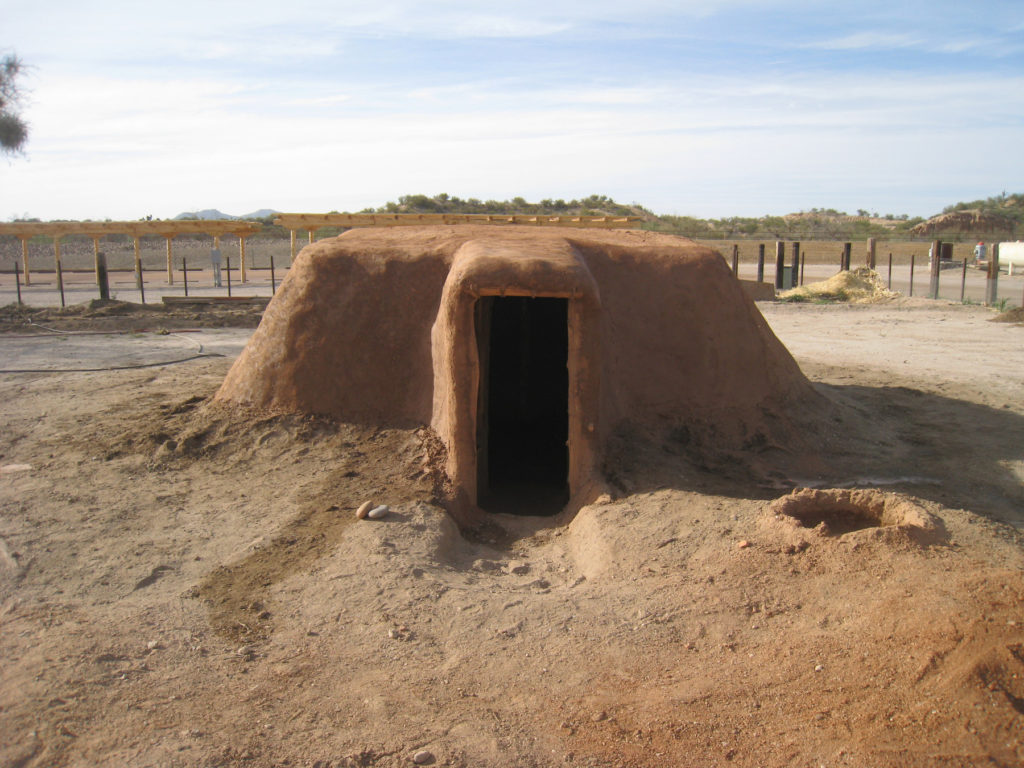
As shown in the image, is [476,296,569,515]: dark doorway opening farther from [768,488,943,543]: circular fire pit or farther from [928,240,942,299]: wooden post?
[928,240,942,299]: wooden post

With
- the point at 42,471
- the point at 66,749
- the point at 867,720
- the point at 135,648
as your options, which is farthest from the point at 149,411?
the point at 867,720

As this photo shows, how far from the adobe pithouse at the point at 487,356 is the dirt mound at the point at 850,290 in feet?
42.2

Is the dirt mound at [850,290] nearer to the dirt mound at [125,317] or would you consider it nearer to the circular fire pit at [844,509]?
the dirt mound at [125,317]

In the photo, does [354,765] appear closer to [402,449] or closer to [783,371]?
[402,449]

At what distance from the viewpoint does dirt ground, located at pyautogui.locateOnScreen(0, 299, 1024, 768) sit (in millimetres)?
3434

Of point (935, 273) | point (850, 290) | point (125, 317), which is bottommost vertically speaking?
point (125, 317)

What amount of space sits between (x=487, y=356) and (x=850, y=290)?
595 inches

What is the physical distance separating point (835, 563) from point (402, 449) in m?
3.21

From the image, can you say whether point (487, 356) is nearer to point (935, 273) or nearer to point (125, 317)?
point (125, 317)

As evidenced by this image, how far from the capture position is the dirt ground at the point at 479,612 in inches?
135

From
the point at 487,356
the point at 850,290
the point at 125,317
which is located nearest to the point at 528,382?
the point at 487,356

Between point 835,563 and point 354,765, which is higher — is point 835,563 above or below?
above

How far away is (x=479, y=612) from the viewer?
4.51m

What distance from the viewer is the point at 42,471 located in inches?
262
